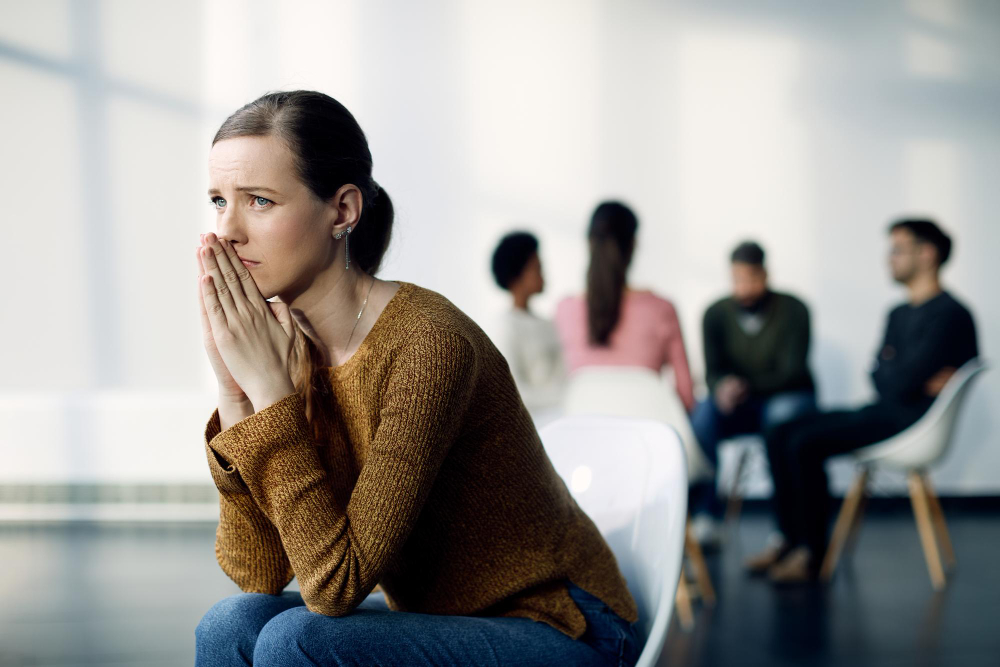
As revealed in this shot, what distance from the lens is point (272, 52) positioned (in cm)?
443

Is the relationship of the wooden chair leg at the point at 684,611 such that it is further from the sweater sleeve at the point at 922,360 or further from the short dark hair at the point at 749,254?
the short dark hair at the point at 749,254

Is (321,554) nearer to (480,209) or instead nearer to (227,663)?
(227,663)

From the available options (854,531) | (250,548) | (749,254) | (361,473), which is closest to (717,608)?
(854,531)

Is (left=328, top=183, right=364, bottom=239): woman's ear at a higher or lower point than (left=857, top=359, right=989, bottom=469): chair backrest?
higher

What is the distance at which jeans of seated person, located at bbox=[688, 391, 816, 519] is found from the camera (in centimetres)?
363

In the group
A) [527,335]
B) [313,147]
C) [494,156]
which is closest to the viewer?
[313,147]

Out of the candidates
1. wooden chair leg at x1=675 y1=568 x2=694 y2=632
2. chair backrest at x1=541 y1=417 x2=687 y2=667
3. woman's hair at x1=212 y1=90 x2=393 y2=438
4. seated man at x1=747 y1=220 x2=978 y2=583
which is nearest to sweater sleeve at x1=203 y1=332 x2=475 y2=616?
woman's hair at x1=212 y1=90 x2=393 y2=438

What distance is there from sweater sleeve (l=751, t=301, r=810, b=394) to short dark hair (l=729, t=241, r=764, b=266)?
254 millimetres

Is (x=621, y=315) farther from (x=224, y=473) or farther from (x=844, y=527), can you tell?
(x=224, y=473)

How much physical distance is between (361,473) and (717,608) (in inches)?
85.4

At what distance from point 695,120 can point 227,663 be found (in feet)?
13.2

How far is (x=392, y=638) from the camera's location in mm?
956

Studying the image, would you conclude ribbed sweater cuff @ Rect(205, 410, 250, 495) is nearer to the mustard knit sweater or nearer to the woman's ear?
the mustard knit sweater

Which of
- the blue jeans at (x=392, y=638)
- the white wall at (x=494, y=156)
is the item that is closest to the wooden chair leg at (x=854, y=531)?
the white wall at (x=494, y=156)
